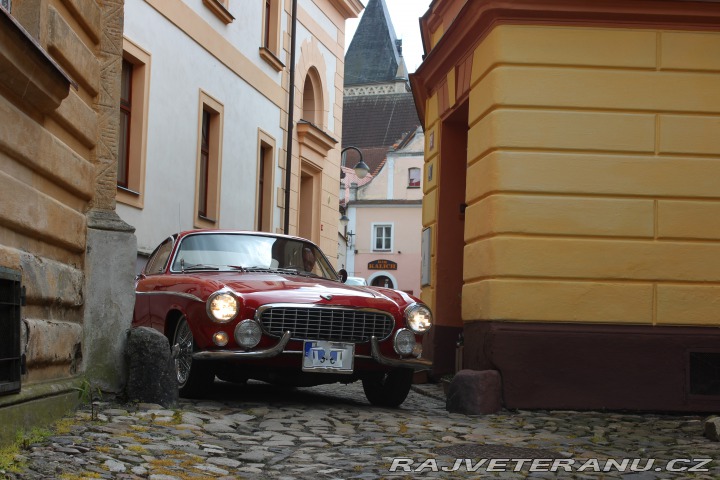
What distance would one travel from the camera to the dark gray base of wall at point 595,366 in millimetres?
9094

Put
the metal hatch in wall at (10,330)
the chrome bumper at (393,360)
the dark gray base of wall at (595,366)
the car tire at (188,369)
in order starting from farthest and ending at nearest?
the dark gray base of wall at (595,366) < the chrome bumper at (393,360) < the car tire at (188,369) < the metal hatch in wall at (10,330)

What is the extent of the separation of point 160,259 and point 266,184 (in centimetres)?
1182

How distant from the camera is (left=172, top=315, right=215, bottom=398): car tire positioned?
8242 mm

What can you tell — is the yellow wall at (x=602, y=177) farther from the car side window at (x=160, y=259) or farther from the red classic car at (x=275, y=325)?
the car side window at (x=160, y=259)

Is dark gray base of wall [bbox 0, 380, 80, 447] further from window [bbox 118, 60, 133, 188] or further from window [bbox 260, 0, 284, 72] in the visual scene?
window [bbox 260, 0, 284, 72]

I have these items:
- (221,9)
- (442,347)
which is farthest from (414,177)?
(442,347)

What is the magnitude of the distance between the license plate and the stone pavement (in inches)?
13.1

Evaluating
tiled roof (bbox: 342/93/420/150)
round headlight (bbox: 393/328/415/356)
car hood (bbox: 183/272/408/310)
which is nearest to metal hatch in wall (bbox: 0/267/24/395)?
car hood (bbox: 183/272/408/310)

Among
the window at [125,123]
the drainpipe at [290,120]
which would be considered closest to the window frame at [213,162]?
the window at [125,123]

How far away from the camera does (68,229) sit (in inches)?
271

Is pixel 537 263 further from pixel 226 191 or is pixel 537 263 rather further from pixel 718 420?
pixel 226 191

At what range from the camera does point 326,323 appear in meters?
8.22

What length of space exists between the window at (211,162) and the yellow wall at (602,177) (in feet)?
30.6

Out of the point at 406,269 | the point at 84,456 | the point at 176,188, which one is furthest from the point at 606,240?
the point at 406,269
